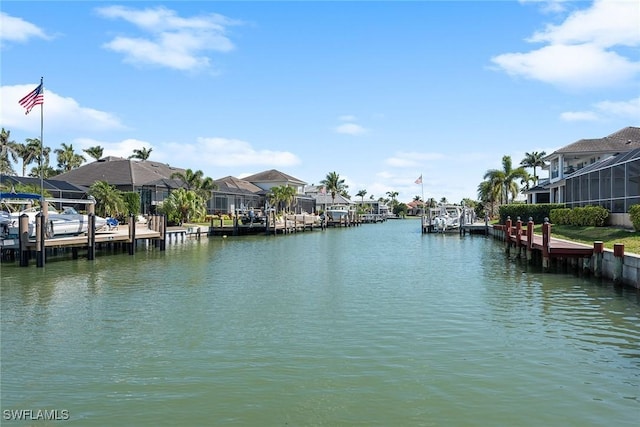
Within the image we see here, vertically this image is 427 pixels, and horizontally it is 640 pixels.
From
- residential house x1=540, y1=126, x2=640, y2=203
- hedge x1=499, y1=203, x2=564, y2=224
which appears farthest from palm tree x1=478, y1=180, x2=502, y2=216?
hedge x1=499, y1=203, x2=564, y2=224

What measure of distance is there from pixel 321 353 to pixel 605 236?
20783 mm

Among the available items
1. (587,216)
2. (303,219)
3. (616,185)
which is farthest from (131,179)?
(616,185)

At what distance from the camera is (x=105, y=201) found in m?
47.0

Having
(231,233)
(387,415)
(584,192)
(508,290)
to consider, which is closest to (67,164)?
(231,233)

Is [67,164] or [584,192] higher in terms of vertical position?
[67,164]

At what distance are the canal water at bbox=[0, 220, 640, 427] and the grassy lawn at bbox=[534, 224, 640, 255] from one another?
3350mm

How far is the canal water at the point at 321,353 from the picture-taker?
8.36 metres

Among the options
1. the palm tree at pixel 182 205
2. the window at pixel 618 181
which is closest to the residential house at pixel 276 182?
the palm tree at pixel 182 205

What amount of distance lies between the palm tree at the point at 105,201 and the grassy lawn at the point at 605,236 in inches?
1404

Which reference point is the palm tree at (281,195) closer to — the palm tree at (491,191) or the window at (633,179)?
the palm tree at (491,191)

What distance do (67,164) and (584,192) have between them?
79405 millimetres

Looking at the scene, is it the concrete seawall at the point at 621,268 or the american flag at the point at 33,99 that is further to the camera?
the american flag at the point at 33,99

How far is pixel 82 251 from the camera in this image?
34156mm

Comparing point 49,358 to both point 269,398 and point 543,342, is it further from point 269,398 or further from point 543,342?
point 543,342
